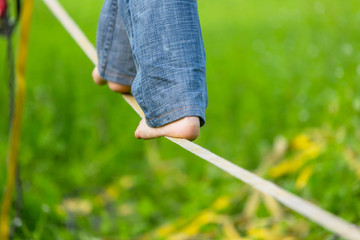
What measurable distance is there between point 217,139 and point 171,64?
1.55 meters

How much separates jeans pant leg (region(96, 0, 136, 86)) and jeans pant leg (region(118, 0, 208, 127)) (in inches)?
6.2

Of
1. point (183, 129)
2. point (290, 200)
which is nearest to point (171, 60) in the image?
point (183, 129)

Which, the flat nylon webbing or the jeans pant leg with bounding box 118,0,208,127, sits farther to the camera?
the jeans pant leg with bounding box 118,0,208,127

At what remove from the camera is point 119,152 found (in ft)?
8.18

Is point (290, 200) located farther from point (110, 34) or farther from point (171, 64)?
point (110, 34)

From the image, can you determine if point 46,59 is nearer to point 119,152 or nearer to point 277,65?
point 119,152

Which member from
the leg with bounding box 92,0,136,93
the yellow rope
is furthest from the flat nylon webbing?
the yellow rope

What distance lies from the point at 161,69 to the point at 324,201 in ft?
3.56

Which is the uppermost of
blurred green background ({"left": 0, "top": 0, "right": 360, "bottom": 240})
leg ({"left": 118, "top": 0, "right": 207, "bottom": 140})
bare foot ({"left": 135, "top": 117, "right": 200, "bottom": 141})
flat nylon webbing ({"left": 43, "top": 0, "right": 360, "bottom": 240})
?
leg ({"left": 118, "top": 0, "right": 207, "bottom": 140})

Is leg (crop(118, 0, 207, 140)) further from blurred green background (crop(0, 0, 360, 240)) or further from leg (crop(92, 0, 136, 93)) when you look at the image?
blurred green background (crop(0, 0, 360, 240))

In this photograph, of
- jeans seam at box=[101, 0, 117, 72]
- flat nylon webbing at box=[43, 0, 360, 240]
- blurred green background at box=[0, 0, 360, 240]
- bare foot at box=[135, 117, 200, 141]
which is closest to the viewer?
flat nylon webbing at box=[43, 0, 360, 240]

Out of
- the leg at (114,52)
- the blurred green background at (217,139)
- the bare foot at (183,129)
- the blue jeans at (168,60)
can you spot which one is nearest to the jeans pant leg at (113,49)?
the leg at (114,52)

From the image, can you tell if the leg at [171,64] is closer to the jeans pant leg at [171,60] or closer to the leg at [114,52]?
the jeans pant leg at [171,60]

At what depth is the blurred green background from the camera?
1951 millimetres
